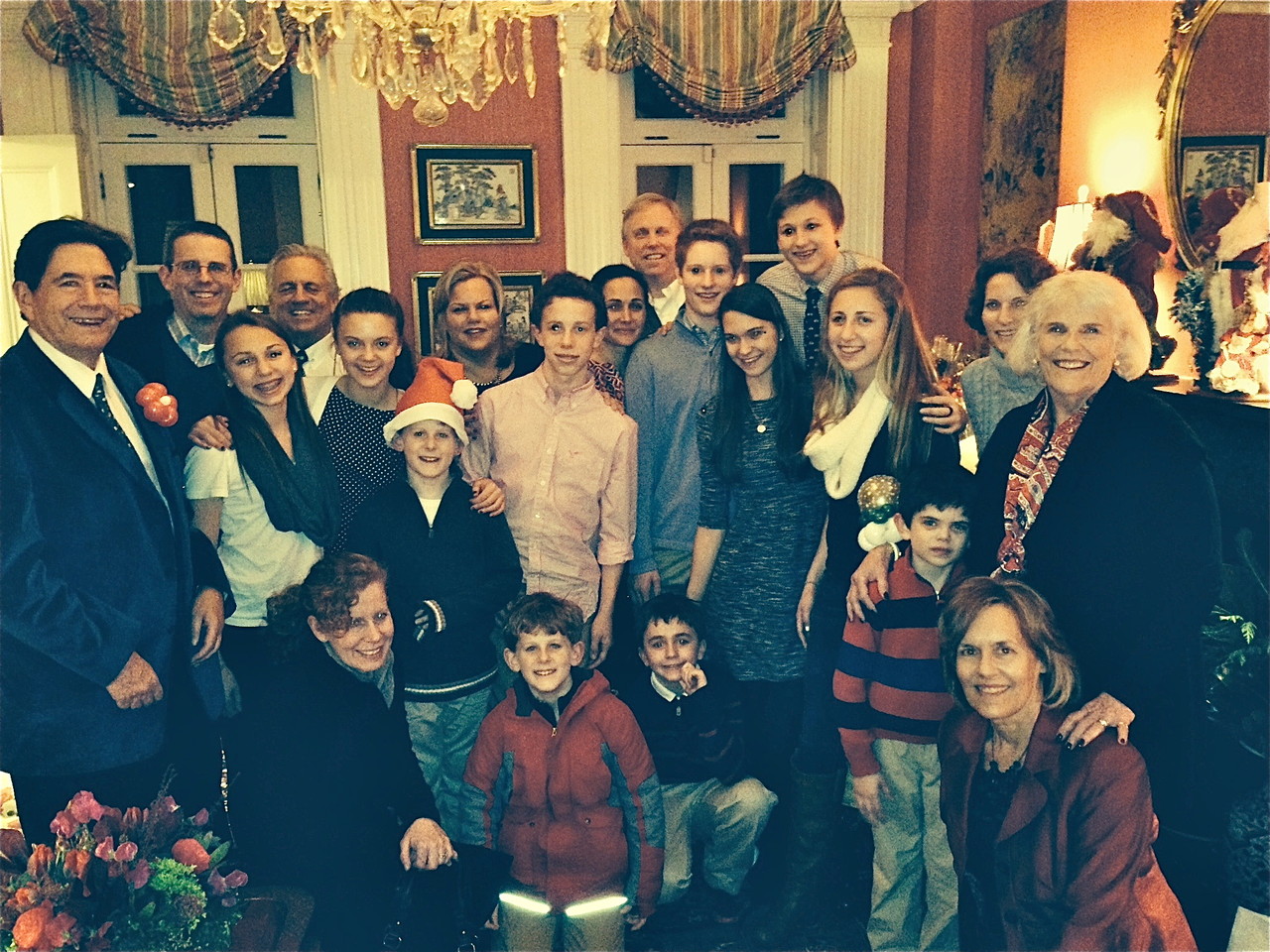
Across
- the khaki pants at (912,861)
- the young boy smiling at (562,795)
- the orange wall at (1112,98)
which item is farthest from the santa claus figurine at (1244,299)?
the young boy smiling at (562,795)

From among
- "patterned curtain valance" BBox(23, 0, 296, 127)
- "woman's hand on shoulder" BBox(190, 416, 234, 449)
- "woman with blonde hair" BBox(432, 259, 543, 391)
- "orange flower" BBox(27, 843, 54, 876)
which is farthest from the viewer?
"patterned curtain valance" BBox(23, 0, 296, 127)

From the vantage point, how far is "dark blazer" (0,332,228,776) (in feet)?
6.86

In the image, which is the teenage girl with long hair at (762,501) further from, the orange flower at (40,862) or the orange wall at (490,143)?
the orange wall at (490,143)

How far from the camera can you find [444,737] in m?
2.58

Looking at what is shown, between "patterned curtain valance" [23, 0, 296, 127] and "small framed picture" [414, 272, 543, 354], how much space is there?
1.17 m

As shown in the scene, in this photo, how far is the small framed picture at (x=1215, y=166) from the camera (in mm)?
3291

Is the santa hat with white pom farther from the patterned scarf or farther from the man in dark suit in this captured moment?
the patterned scarf

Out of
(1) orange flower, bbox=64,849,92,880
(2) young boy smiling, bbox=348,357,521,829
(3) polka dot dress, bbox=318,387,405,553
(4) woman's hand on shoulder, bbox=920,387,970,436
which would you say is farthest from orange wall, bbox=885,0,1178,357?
(1) orange flower, bbox=64,849,92,880

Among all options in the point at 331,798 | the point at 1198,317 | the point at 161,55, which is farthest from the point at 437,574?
the point at 161,55

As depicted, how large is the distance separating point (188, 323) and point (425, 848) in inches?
63.9

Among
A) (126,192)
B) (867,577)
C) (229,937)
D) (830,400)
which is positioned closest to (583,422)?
(830,400)

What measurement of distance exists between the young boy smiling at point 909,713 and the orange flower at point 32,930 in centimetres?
166

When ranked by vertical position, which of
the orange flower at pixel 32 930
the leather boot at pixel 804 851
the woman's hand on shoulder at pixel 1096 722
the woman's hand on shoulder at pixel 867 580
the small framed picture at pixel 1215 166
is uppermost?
the small framed picture at pixel 1215 166

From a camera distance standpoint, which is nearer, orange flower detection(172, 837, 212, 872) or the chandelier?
orange flower detection(172, 837, 212, 872)
